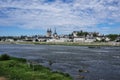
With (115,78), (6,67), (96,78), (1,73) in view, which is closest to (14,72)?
(1,73)

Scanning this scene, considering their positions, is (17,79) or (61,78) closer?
(17,79)

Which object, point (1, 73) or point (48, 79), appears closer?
point (48, 79)

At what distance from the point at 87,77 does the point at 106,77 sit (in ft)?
10.8

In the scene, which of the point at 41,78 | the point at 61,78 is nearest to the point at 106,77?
the point at 61,78

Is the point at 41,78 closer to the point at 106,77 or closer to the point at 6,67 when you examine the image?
the point at 6,67

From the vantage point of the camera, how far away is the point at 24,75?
33.6 m

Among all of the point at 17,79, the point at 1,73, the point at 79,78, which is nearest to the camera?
the point at 17,79

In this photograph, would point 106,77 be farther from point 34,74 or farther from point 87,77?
point 34,74

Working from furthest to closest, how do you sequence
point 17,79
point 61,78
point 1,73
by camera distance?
point 1,73 → point 61,78 → point 17,79

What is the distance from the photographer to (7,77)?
32.7 meters

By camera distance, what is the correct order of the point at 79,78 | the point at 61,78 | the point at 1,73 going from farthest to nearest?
the point at 79,78 → the point at 1,73 → the point at 61,78

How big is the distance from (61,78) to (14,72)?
723cm

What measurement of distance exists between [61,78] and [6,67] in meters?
11.3

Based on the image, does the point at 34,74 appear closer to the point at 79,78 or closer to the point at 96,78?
the point at 79,78
